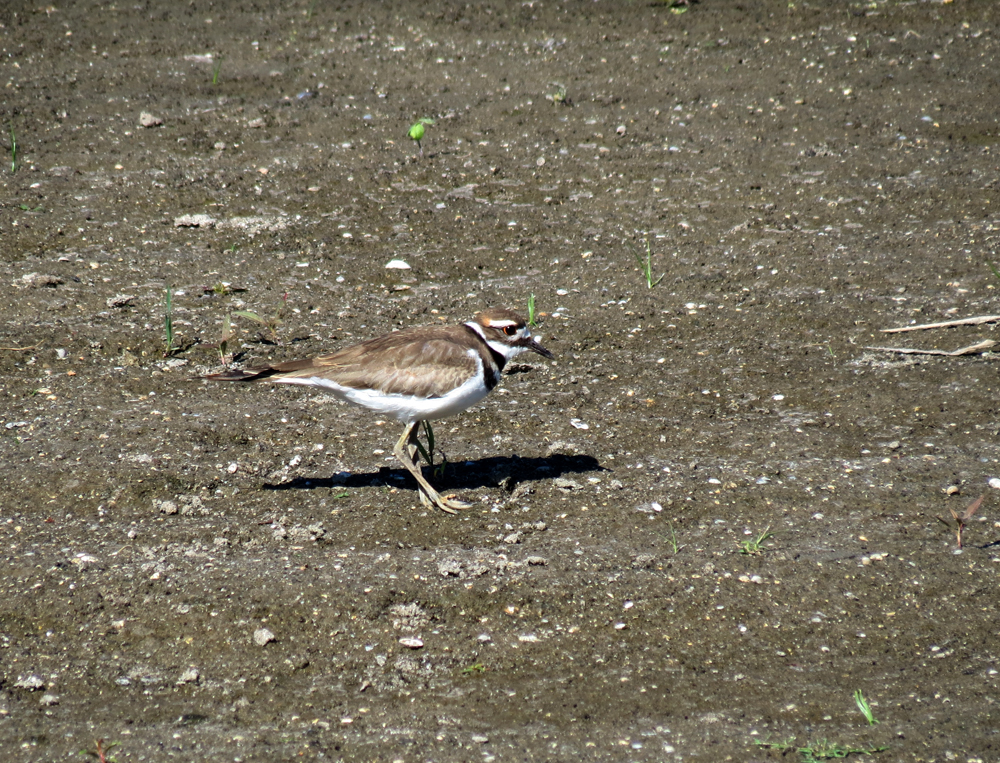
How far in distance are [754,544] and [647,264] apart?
3.52 metres

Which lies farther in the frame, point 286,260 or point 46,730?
point 286,260

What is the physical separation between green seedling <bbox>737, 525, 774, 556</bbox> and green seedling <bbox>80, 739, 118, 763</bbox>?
313 centimetres

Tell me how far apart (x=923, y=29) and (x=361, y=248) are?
28.0ft

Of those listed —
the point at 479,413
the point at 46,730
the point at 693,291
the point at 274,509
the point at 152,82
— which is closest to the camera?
the point at 46,730

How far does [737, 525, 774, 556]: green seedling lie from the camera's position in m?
5.02

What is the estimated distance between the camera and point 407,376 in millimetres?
5434

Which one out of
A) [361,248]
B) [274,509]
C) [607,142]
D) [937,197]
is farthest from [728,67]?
[274,509]

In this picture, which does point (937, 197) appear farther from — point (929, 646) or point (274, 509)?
point (274, 509)

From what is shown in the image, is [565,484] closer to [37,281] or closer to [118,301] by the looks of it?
[118,301]

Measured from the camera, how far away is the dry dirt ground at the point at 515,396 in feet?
13.5

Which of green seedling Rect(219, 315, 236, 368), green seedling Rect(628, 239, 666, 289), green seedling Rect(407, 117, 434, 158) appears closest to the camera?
green seedling Rect(219, 315, 236, 368)

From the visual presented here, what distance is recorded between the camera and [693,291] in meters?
7.98

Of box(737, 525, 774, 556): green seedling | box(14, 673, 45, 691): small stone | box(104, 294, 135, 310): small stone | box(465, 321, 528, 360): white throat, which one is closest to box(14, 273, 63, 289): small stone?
box(104, 294, 135, 310): small stone

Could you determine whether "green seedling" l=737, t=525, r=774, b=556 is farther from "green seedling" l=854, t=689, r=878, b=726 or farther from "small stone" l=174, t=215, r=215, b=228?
"small stone" l=174, t=215, r=215, b=228
